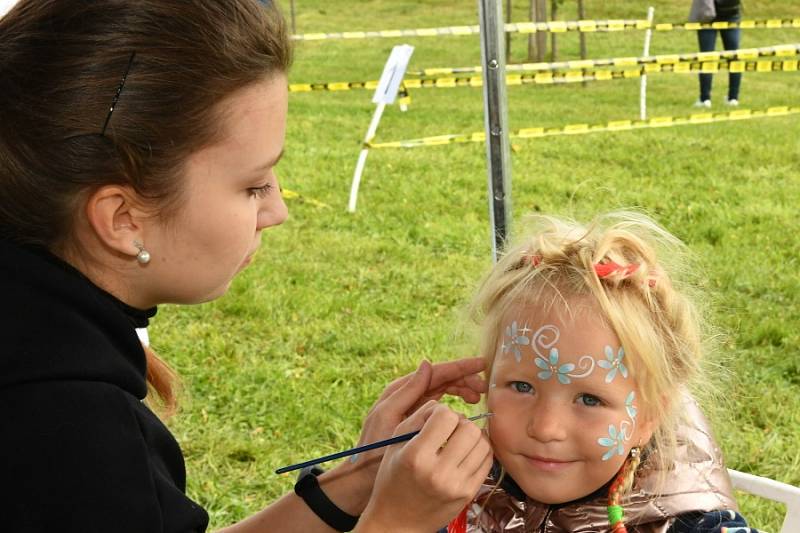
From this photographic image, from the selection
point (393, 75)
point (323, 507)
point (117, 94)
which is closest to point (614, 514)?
point (323, 507)

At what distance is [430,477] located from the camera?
1511 millimetres

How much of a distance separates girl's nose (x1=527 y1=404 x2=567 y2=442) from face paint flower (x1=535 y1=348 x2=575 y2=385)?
54 mm

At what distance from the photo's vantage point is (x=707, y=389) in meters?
2.06

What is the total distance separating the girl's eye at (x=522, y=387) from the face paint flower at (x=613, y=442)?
0.54 feet

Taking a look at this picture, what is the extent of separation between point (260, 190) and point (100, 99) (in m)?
0.30

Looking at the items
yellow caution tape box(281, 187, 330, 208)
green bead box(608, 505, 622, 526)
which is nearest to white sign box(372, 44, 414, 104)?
yellow caution tape box(281, 187, 330, 208)

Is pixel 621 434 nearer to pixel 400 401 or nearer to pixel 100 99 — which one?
pixel 400 401

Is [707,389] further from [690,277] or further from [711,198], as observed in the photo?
[711,198]

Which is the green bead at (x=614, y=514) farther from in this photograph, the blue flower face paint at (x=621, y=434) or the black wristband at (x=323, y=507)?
the black wristband at (x=323, y=507)

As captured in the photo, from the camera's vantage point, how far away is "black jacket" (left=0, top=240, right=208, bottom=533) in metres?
1.29

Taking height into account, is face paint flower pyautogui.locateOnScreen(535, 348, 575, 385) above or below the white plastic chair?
above

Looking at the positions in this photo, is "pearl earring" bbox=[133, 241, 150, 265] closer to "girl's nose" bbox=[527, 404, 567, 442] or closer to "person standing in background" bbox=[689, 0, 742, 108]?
"girl's nose" bbox=[527, 404, 567, 442]

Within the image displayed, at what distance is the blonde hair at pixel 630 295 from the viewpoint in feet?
6.00

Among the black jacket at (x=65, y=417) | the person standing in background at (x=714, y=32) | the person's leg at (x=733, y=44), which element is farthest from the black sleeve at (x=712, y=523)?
the person's leg at (x=733, y=44)
